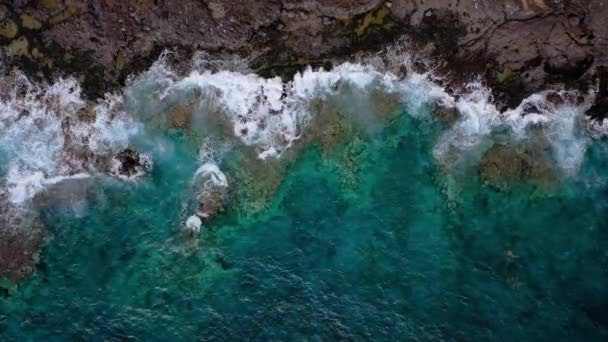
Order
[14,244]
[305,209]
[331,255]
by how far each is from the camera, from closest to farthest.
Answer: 1. [14,244]
2. [331,255]
3. [305,209]

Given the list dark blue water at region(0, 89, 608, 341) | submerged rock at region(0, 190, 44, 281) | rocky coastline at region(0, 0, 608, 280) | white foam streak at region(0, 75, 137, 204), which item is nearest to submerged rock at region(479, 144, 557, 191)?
rocky coastline at region(0, 0, 608, 280)

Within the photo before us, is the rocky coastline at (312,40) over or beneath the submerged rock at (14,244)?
over

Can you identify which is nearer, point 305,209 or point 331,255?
point 331,255

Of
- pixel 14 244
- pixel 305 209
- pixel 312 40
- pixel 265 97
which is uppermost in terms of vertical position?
pixel 312 40

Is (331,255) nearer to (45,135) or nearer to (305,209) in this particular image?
(305,209)

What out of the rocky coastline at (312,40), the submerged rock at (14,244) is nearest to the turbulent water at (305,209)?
the submerged rock at (14,244)

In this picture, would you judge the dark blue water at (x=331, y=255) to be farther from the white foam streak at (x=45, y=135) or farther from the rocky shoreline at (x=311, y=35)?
the rocky shoreline at (x=311, y=35)

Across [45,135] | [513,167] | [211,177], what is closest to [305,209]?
[211,177]
